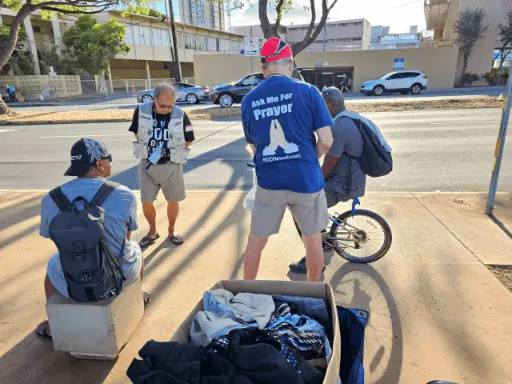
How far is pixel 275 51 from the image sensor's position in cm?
260

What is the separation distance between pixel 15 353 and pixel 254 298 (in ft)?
6.10

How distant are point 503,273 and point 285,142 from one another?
2.47 m

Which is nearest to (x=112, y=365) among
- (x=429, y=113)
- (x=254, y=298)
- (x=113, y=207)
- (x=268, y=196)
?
(x=113, y=207)

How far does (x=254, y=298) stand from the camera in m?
1.92

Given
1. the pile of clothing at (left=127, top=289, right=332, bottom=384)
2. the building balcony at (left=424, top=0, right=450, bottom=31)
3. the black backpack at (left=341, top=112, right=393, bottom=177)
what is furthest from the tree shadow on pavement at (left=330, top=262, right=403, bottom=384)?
the building balcony at (left=424, top=0, right=450, bottom=31)

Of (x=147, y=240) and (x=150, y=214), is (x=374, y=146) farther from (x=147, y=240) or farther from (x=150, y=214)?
(x=147, y=240)

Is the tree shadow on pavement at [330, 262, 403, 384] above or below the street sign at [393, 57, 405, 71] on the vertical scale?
below

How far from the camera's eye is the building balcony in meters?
37.8

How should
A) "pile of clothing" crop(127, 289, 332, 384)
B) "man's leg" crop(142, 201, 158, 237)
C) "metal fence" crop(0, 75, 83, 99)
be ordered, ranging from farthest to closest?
"metal fence" crop(0, 75, 83, 99) → "man's leg" crop(142, 201, 158, 237) → "pile of clothing" crop(127, 289, 332, 384)

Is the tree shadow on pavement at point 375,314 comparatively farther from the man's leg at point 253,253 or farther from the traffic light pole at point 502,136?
the traffic light pole at point 502,136

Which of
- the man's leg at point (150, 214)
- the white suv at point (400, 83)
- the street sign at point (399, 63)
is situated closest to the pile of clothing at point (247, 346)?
the man's leg at point (150, 214)

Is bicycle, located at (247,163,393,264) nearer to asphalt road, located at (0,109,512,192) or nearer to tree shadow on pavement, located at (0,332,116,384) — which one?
tree shadow on pavement, located at (0,332,116,384)

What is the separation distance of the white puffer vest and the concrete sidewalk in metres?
1.02

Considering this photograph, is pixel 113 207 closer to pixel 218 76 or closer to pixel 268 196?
pixel 268 196
